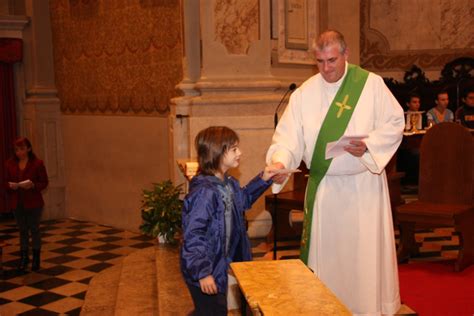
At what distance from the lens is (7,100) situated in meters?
11.2

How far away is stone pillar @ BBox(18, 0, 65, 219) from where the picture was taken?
11.1 meters

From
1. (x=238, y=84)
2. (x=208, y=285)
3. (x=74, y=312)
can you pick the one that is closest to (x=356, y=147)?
(x=208, y=285)

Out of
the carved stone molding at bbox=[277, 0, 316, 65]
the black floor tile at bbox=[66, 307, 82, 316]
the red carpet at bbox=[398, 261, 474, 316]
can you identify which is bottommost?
the black floor tile at bbox=[66, 307, 82, 316]

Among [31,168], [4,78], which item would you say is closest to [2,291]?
[31,168]

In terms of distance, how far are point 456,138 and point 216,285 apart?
11.3 ft

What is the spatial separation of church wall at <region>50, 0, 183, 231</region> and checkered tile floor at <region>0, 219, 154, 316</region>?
623 mm

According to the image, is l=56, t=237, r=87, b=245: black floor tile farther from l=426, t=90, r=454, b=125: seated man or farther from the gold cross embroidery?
the gold cross embroidery

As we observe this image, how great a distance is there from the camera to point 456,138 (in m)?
5.89

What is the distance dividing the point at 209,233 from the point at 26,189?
15.5 feet

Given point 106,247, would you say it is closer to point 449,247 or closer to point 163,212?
point 163,212

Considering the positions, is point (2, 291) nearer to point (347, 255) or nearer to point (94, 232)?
point (94, 232)

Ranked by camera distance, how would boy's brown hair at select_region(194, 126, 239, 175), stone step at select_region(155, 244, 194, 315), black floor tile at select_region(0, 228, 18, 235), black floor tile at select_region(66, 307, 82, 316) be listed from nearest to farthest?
boy's brown hair at select_region(194, 126, 239, 175) < stone step at select_region(155, 244, 194, 315) < black floor tile at select_region(66, 307, 82, 316) < black floor tile at select_region(0, 228, 18, 235)

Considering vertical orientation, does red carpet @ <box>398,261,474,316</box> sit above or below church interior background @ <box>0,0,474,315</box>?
below

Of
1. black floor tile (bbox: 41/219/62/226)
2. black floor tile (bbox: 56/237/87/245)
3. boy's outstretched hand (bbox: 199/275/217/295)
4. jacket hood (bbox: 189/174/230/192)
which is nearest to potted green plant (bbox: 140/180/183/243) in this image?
jacket hood (bbox: 189/174/230/192)
